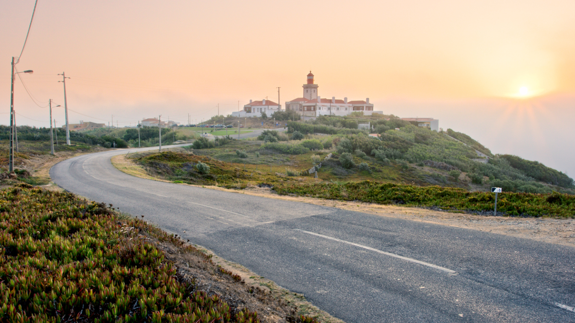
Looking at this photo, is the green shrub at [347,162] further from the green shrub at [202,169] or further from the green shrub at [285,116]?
the green shrub at [285,116]

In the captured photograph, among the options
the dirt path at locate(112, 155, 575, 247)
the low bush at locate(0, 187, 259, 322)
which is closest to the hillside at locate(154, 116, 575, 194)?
the dirt path at locate(112, 155, 575, 247)

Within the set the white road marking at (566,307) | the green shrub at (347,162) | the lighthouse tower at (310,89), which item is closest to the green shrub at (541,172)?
the green shrub at (347,162)

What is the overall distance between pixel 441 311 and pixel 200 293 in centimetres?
325

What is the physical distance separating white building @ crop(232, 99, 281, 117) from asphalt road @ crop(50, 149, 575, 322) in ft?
346

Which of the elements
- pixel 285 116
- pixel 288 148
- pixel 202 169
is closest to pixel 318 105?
pixel 285 116

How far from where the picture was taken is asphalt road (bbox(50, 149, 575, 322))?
15.1 ft

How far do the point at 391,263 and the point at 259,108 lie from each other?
371ft

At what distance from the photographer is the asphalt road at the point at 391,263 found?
460cm

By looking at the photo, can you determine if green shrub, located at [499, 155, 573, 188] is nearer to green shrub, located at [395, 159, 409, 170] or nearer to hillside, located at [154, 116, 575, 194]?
hillside, located at [154, 116, 575, 194]

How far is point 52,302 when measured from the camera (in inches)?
149

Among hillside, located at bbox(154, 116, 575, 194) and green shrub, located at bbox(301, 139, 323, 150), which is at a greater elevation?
green shrub, located at bbox(301, 139, 323, 150)

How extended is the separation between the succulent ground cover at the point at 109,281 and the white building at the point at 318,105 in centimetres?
10370

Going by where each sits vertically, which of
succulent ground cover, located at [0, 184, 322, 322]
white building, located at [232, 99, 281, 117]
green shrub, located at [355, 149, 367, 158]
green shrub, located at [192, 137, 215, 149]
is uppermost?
white building, located at [232, 99, 281, 117]

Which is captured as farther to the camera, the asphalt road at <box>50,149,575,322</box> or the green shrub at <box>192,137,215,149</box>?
the green shrub at <box>192,137,215,149</box>
